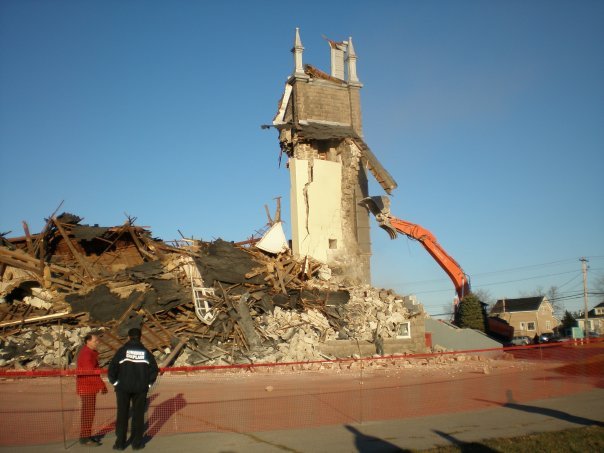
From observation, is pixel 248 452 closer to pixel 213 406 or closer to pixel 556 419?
pixel 213 406

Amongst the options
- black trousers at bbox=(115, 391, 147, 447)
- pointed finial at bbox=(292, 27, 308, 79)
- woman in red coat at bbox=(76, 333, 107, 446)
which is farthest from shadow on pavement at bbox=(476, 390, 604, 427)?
pointed finial at bbox=(292, 27, 308, 79)

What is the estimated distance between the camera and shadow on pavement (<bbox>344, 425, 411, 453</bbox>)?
6.98 m

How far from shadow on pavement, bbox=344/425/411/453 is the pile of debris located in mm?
10729

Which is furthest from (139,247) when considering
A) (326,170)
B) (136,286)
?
(326,170)

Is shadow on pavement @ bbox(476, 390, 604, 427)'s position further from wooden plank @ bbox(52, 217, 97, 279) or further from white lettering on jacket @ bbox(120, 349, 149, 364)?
wooden plank @ bbox(52, 217, 97, 279)

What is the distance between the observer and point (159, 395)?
422 inches

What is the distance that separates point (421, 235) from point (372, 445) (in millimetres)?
22413

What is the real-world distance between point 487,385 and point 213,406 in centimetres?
636

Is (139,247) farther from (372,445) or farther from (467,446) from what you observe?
(467,446)

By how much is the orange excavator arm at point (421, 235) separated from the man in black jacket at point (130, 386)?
22527 mm

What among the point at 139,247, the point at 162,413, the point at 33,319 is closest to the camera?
the point at 162,413

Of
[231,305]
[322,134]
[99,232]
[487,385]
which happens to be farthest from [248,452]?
[322,134]

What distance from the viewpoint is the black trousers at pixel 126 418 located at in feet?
22.7

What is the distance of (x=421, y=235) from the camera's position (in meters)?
29.0
